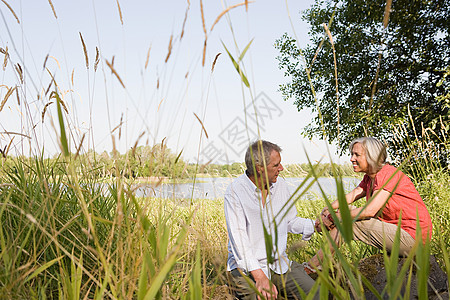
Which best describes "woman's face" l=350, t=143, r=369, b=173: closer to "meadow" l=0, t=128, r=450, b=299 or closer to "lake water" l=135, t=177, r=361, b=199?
"lake water" l=135, t=177, r=361, b=199

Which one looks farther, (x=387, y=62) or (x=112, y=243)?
(x=387, y=62)

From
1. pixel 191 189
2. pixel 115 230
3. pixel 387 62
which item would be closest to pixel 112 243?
pixel 115 230

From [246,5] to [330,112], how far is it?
11307 millimetres

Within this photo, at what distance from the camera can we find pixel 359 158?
358cm

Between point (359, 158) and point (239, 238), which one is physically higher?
point (359, 158)

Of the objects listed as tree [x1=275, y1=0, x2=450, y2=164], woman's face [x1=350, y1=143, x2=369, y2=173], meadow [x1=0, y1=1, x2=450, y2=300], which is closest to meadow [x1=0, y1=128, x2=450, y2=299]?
meadow [x1=0, y1=1, x2=450, y2=300]

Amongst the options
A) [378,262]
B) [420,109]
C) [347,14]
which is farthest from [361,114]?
[378,262]

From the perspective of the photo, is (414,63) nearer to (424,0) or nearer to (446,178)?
(424,0)

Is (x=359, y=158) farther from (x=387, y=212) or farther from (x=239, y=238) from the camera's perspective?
(x=239, y=238)

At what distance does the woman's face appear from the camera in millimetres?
3548

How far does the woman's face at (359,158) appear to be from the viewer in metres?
3.55

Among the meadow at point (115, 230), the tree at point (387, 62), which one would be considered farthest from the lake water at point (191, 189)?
the tree at point (387, 62)

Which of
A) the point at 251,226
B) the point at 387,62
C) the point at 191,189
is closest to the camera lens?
the point at 191,189

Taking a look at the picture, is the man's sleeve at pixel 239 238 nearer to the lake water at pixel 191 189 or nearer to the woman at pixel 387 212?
the lake water at pixel 191 189
